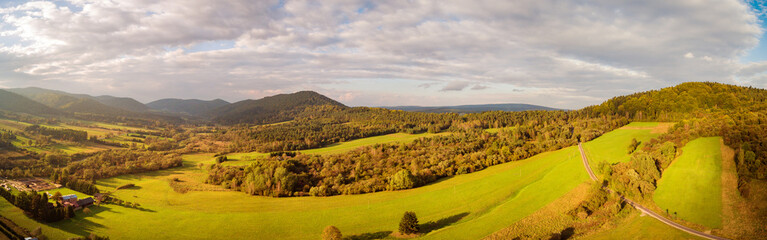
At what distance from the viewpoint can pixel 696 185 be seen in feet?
107

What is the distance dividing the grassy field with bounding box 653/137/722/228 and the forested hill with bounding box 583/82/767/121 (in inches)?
1204

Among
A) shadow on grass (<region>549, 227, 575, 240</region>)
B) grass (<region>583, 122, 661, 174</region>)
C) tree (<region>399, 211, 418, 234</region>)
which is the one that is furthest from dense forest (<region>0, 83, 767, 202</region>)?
tree (<region>399, 211, 418, 234</region>)

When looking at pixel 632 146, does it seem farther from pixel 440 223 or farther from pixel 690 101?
pixel 690 101

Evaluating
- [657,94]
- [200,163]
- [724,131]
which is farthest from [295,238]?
[657,94]

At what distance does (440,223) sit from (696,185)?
29.7 metres

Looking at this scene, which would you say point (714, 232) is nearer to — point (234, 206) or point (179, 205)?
point (234, 206)

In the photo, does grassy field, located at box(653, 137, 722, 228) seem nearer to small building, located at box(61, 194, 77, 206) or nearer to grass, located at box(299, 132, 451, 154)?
grass, located at box(299, 132, 451, 154)

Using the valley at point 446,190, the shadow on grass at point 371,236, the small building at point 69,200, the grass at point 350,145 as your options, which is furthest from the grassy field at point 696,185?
the small building at point 69,200

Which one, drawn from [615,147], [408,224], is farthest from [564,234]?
[615,147]

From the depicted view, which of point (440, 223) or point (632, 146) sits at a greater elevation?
point (632, 146)

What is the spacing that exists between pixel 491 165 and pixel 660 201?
1514 inches

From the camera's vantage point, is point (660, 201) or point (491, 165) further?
point (491, 165)

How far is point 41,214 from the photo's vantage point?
45719mm

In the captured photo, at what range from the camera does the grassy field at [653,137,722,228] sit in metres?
29.1
